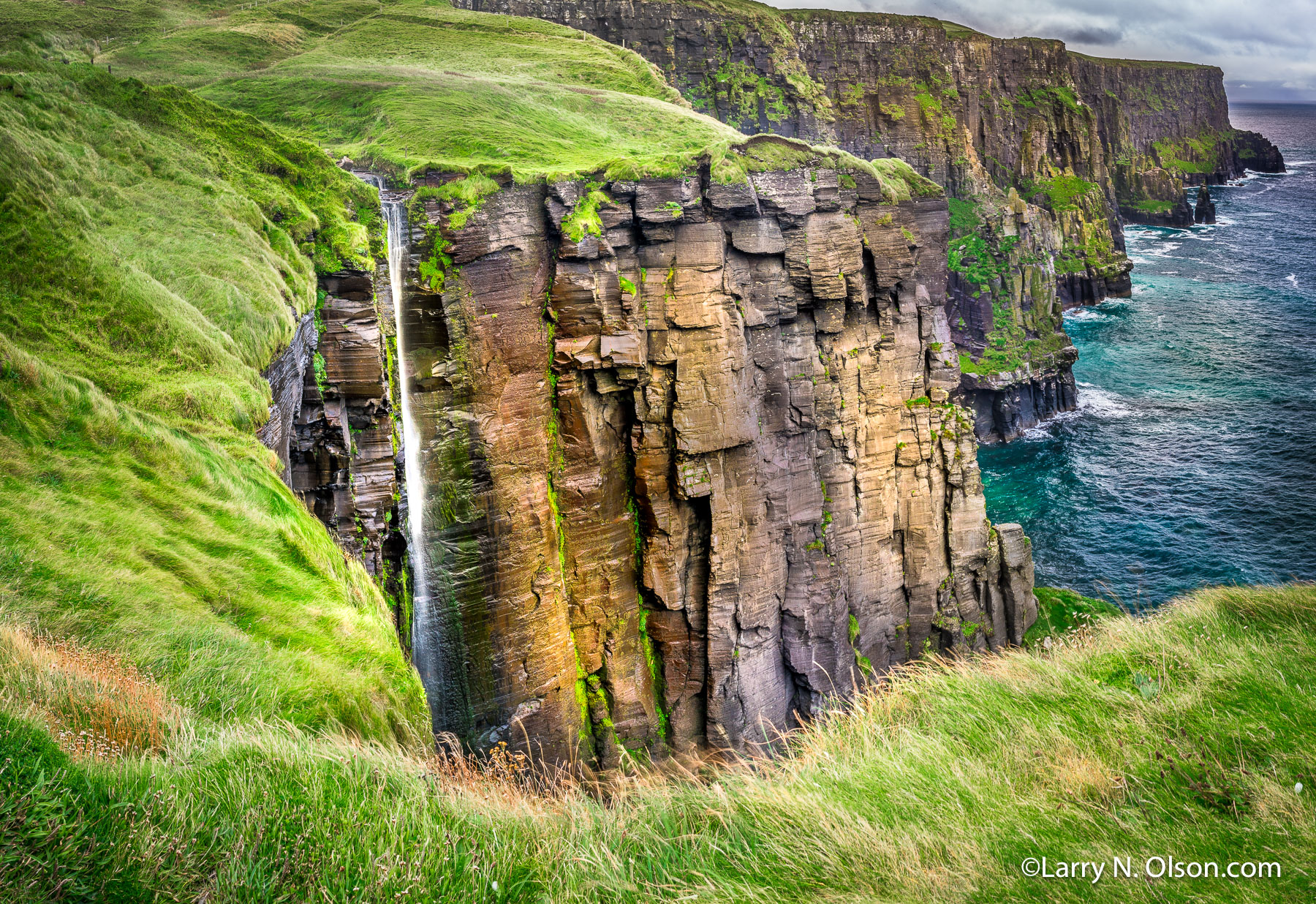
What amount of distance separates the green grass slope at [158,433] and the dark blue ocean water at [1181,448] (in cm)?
1829

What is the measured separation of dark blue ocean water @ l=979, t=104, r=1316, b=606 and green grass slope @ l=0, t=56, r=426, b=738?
18.3 meters

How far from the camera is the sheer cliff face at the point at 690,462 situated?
26.4 metres

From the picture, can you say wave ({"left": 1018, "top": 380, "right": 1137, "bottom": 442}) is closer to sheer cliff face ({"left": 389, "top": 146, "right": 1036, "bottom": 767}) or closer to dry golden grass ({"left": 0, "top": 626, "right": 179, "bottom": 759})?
sheer cliff face ({"left": 389, "top": 146, "right": 1036, "bottom": 767})

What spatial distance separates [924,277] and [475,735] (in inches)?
1139

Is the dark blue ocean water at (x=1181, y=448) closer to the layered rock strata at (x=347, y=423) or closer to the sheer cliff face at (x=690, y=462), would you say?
the sheer cliff face at (x=690, y=462)

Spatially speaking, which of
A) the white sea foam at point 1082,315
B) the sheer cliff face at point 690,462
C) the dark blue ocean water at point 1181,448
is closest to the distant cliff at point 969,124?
the white sea foam at point 1082,315

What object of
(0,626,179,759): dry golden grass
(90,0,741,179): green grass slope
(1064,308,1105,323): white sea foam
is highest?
(90,0,741,179): green grass slope

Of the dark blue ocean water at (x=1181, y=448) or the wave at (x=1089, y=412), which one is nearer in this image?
the dark blue ocean water at (x=1181, y=448)

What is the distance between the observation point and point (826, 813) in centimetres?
630

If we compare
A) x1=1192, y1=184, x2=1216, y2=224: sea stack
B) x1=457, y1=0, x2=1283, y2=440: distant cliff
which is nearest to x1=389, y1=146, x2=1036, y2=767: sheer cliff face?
x1=457, y1=0, x2=1283, y2=440: distant cliff

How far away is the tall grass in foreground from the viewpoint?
5152mm

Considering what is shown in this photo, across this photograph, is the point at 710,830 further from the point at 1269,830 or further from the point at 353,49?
the point at 353,49

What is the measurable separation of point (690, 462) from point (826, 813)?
22913 millimetres

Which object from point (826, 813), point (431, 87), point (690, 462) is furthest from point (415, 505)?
point (431, 87)
